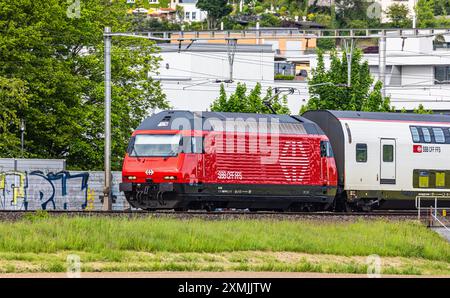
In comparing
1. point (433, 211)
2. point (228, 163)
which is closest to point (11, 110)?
point (228, 163)

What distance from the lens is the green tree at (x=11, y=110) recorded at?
5203 centimetres

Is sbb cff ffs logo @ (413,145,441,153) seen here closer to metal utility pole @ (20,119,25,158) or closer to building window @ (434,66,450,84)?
metal utility pole @ (20,119,25,158)

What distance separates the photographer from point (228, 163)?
41156 millimetres

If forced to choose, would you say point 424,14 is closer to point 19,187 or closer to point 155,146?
point 19,187

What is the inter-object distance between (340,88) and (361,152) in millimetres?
29577

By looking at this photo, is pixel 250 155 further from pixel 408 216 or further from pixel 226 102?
pixel 226 102

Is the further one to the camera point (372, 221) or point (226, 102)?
point (226, 102)

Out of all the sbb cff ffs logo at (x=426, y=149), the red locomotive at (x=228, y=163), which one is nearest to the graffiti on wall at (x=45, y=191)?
the red locomotive at (x=228, y=163)

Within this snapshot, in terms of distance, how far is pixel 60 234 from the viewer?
2978cm

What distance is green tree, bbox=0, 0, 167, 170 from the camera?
5616 cm

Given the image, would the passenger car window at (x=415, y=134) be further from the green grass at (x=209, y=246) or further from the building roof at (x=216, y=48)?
the building roof at (x=216, y=48)

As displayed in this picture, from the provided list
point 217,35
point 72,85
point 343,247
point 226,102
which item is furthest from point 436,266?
point 226,102
